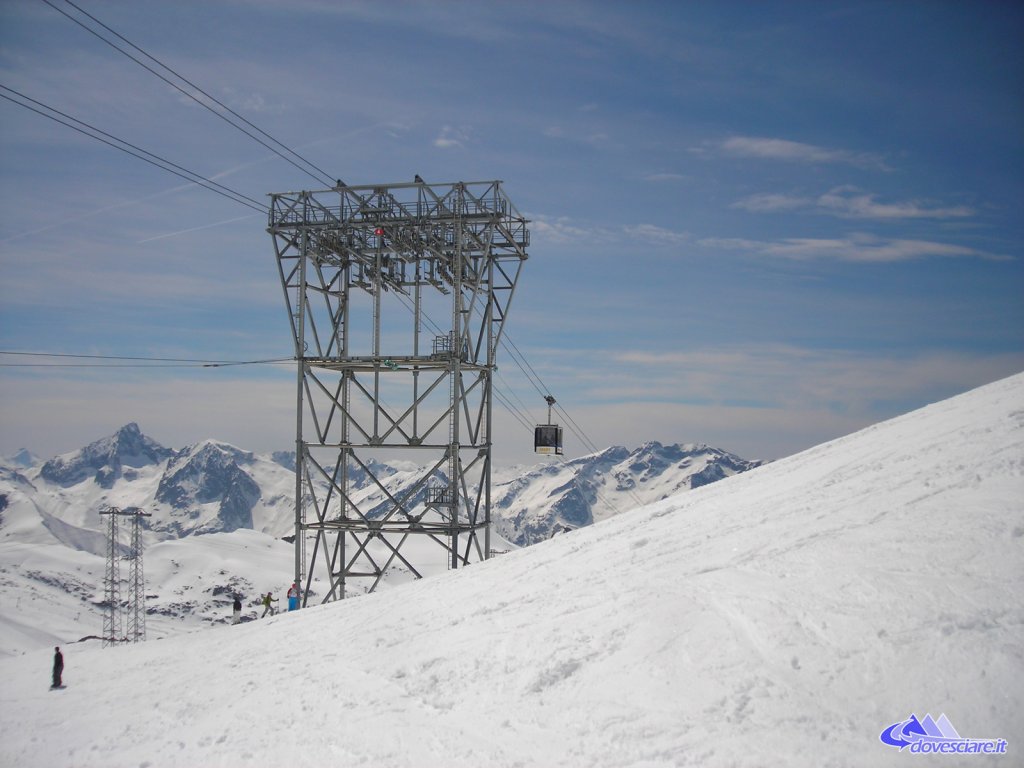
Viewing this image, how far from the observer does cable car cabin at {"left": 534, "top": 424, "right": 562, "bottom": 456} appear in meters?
36.0

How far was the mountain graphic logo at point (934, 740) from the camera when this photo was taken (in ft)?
26.6

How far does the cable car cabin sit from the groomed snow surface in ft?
57.3

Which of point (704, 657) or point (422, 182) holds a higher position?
point (422, 182)

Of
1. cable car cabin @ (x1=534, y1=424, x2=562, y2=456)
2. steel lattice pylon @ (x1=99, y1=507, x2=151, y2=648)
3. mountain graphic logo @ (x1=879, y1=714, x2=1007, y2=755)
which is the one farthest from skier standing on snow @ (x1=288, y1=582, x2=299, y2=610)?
mountain graphic logo @ (x1=879, y1=714, x2=1007, y2=755)

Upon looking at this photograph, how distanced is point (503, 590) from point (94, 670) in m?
Answer: 11.7

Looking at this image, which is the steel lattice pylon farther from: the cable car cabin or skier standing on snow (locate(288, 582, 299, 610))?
the cable car cabin

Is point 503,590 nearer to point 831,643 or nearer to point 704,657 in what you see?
point 704,657

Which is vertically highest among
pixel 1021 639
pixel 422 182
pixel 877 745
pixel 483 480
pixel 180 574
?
pixel 422 182

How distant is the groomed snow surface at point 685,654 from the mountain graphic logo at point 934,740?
95 millimetres

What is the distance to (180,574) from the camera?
147 m

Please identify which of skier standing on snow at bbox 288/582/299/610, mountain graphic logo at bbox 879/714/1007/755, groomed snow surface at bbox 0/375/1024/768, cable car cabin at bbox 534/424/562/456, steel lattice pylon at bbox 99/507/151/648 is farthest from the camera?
steel lattice pylon at bbox 99/507/151/648

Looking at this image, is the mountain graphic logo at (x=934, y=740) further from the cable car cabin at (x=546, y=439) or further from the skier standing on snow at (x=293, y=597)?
the cable car cabin at (x=546, y=439)

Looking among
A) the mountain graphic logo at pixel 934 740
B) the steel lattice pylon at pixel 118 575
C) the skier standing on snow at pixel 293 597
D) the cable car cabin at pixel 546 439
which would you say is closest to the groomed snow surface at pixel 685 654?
the mountain graphic logo at pixel 934 740

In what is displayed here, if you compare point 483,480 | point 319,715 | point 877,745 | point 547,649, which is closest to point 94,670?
point 319,715
